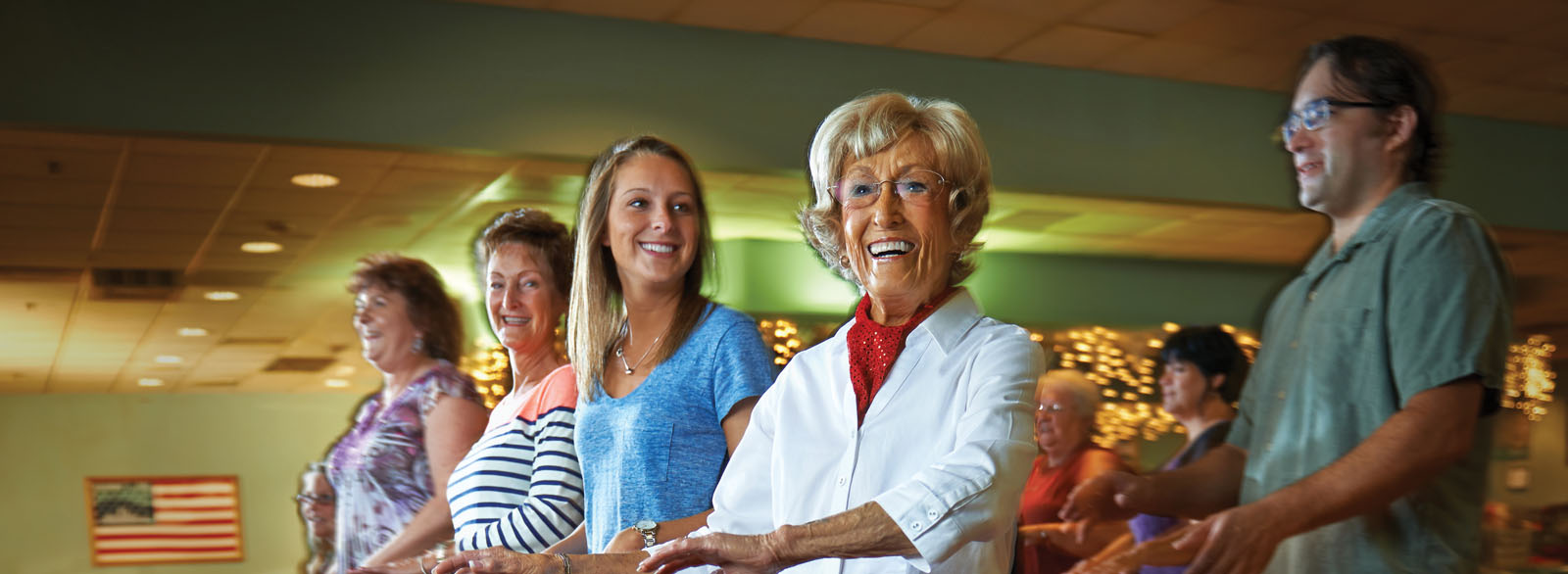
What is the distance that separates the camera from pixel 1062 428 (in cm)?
373

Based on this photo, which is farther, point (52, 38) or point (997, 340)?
point (52, 38)

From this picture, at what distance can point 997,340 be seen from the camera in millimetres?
1375

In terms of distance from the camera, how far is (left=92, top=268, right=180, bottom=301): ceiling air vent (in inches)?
229

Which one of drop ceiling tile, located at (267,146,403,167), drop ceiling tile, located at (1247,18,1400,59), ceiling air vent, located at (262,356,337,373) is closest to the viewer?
drop ceiling tile, located at (267,146,403,167)

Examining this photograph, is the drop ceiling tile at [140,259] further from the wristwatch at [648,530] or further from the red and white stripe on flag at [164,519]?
the wristwatch at [648,530]

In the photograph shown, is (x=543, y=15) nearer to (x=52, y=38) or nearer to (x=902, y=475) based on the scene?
(x=52, y=38)

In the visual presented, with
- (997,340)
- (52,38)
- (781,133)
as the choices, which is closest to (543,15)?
(781,133)

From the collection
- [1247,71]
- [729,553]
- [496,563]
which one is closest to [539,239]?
[496,563]

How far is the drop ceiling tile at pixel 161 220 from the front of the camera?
5.42m

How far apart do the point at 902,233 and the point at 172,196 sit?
4588 millimetres

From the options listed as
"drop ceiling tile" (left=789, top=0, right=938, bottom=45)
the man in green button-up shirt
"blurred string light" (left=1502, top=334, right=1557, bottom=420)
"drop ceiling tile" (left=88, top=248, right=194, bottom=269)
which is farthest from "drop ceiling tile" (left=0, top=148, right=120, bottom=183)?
"blurred string light" (left=1502, top=334, right=1557, bottom=420)

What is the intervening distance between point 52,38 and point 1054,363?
19.4ft

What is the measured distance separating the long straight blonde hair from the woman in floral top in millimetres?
683

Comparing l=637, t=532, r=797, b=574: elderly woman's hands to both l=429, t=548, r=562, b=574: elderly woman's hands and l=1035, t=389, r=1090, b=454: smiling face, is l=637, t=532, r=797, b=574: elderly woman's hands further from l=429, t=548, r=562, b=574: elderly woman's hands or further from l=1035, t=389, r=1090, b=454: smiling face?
l=1035, t=389, r=1090, b=454: smiling face
